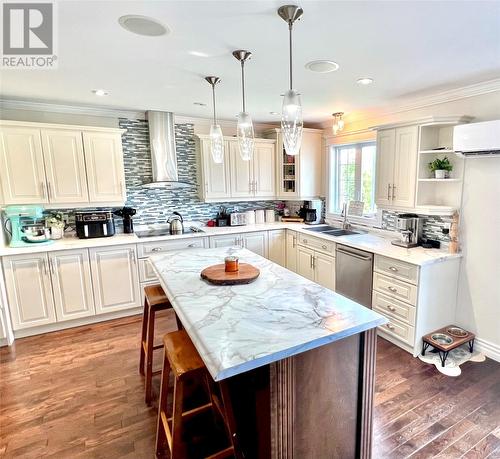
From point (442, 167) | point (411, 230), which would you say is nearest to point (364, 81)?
point (442, 167)

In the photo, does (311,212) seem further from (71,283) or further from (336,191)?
(71,283)

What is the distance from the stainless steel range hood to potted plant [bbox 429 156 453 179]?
2.98 metres

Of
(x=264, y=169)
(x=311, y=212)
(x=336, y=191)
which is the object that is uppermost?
(x=264, y=169)

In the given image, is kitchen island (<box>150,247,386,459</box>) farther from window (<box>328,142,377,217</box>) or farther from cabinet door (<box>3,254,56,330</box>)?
window (<box>328,142,377,217</box>)

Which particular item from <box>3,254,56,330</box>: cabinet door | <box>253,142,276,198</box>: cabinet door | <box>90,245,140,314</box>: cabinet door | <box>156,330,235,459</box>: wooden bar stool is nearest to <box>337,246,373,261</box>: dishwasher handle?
<box>253,142,276,198</box>: cabinet door

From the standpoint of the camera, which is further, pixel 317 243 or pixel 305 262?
pixel 305 262

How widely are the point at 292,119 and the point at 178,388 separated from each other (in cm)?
151

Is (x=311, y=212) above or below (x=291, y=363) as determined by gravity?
above

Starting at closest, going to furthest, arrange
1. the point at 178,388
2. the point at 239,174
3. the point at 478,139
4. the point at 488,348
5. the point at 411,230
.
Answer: the point at 178,388, the point at 478,139, the point at 488,348, the point at 411,230, the point at 239,174

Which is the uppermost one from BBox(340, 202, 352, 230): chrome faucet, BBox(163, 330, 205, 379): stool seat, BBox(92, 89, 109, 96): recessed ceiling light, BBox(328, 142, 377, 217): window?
BBox(92, 89, 109, 96): recessed ceiling light

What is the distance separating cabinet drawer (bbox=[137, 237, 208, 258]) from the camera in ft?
11.5

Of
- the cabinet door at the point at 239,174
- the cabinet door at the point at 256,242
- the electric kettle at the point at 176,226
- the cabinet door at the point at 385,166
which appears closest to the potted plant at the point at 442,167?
the cabinet door at the point at 385,166

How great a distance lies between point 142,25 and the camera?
5.17 feet

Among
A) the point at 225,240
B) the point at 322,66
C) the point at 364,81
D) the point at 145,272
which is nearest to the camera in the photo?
the point at 322,66
